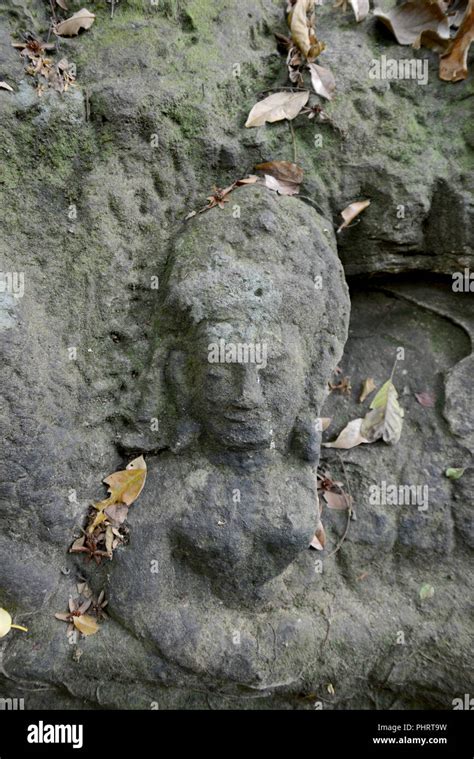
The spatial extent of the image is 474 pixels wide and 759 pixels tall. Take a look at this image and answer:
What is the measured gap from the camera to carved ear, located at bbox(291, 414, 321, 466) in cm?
191

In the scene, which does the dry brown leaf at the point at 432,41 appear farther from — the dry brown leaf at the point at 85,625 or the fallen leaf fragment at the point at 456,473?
the dry brown leaf at the point at 85,625

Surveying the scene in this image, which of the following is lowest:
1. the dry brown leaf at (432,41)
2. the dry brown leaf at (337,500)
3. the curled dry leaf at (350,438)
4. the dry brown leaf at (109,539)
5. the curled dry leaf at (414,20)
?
the dry brown leaf at (109,539)

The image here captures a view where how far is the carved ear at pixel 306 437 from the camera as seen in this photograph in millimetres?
1909

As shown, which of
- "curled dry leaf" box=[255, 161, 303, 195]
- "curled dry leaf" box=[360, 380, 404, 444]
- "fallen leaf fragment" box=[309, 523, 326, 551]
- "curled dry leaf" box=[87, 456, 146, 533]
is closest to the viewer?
"curled dry leaf" box=[87, 456, 146, 533]

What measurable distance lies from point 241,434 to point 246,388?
14 cm

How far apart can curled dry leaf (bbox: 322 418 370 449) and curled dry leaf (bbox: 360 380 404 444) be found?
2 cm

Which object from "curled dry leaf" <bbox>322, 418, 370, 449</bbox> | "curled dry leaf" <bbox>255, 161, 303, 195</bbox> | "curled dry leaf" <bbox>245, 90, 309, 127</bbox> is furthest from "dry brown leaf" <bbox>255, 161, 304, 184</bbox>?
"curled dry leaf" <bbox>322, 418, 370, 449</bbox>

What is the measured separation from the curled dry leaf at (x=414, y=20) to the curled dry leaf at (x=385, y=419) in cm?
122

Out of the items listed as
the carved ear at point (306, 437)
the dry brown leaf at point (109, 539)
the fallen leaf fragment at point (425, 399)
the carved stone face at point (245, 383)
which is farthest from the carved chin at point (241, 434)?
the fallen leaf fragment at point (425, 399)

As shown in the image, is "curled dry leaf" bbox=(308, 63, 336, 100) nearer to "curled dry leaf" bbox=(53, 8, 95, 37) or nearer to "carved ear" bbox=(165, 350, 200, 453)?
"curled dry leaf" bbox=(53, 8, 95, 37)

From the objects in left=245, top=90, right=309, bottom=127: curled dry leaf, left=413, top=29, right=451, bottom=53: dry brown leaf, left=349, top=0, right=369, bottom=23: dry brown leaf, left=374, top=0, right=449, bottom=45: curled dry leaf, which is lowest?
left=245, top=90, right=309, bottom=127: curled dry leaf

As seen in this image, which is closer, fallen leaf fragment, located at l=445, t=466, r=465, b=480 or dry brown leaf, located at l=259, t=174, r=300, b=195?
dry brown leaf, located at l=259, t=174, r=300, b=195

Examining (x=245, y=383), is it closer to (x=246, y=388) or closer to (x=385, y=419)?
(x=246, y=388)

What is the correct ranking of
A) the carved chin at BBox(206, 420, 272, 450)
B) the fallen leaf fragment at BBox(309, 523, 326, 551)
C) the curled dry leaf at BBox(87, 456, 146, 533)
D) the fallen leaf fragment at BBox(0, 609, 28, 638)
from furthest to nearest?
the fallen leaf fragment at BBox(309, 523, 326, 551) → the curled dry leaf at BBox(87, 456, 146, 533) → the carved chin at BBox(206, 420, 272, 450) → the fallen leaf fragment at BBox(0, 609, 28, 638)
